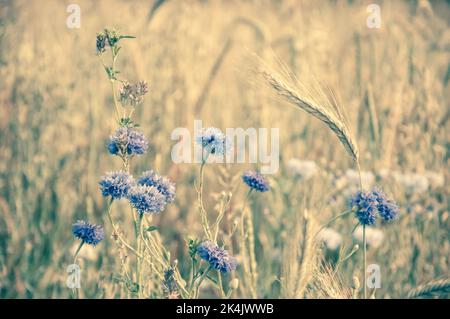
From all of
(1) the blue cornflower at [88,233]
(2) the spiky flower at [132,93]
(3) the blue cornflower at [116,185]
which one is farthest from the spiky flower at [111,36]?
(1) the blue cornflower at [88,233]

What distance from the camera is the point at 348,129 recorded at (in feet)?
5.05

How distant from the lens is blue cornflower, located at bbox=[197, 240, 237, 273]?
4.35ft

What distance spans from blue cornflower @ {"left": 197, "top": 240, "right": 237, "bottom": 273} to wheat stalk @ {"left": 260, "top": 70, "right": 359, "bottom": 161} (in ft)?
1.46

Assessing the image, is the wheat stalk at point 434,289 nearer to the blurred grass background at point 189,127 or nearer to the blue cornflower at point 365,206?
the blue cornflower at point 365,206

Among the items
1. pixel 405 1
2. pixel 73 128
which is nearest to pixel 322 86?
pixel 73 128

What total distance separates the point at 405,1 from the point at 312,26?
351 cm

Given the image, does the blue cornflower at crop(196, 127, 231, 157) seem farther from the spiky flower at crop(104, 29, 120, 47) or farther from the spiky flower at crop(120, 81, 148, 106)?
the spiky flower at crop(104, 29, 120, 47)

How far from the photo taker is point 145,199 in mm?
1300

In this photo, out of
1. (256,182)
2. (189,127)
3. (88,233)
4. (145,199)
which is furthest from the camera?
(189,127)

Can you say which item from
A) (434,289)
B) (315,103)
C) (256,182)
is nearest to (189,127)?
(256,182)

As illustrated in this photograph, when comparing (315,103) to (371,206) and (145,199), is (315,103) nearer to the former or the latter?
(371,206)

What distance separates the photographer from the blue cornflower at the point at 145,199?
1.29m

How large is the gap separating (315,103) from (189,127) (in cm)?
157

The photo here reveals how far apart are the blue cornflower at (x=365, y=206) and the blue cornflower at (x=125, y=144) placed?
0.60 metres
